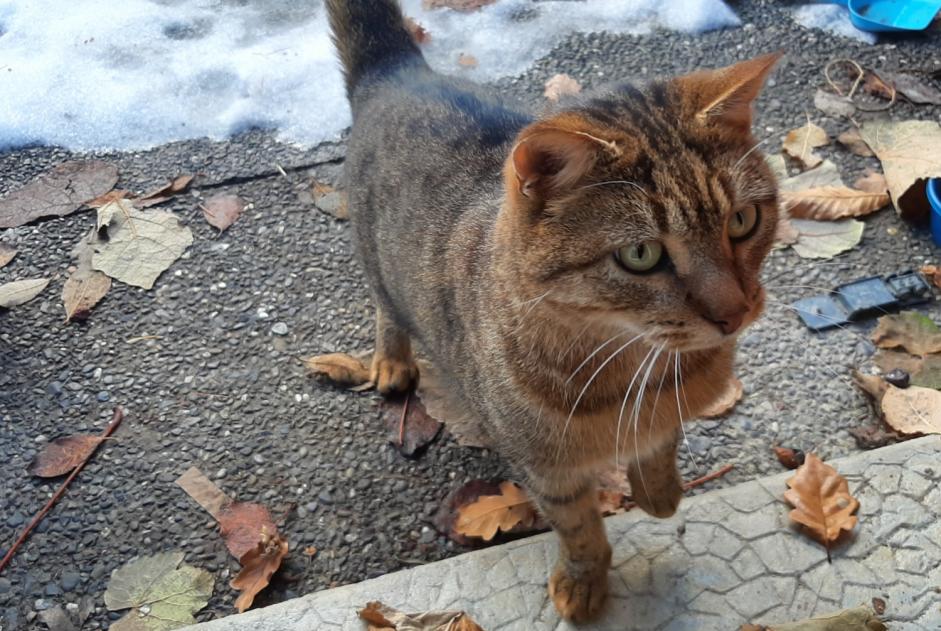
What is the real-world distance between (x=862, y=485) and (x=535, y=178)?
58.5 inches

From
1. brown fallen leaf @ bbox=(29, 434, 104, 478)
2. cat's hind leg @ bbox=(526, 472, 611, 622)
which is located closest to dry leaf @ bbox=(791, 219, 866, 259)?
cat's hind leg @ bbox=(526, 472, 611, 622)

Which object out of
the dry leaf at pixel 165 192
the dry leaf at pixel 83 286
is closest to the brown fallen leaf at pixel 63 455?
the dry leaf at pixel 83 286

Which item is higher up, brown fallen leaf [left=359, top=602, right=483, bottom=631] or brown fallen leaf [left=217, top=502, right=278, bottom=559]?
brown fallen leaf [left=359, top=602, right=483, bottom=631]

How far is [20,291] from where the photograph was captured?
3.35m

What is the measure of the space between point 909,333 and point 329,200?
2.30 metres

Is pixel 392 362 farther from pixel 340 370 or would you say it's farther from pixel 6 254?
pixel 6 254

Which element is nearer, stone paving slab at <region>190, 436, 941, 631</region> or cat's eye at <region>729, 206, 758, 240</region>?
cat's eye at <region>729, 206, 758, 240</region>

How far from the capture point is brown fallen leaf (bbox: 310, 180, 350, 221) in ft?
11.8

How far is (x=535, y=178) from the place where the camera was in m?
1.69

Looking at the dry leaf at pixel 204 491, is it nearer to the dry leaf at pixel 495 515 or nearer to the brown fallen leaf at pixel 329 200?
the dry leaf at pixel 495 515

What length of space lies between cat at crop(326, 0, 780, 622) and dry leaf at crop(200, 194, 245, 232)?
0.89m

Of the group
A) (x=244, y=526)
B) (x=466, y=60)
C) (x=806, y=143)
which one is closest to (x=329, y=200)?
(x=466, y=60)

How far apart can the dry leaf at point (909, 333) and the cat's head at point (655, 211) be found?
140cm

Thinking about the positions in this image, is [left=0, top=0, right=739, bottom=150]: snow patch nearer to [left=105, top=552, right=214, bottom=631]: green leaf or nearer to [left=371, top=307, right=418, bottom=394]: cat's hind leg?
[left=371, top=307, right=418, bottom=394]: cat's hind leg
